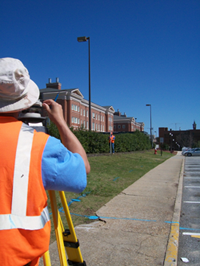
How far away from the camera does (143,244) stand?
379 cm

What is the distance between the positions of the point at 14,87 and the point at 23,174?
0.42m

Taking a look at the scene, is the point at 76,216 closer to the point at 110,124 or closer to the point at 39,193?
the point at 39,193

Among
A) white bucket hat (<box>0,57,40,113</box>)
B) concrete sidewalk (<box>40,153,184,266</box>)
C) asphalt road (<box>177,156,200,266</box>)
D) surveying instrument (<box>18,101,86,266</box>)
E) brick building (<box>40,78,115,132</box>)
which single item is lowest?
asphalt road (<box>177,156,200,266</box>)

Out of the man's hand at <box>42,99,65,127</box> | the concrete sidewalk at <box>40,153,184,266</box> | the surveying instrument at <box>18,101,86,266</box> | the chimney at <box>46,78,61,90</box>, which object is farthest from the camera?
Answer: the chimney at <box>46,78,61,90</box>

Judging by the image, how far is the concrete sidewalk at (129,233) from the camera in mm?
3342

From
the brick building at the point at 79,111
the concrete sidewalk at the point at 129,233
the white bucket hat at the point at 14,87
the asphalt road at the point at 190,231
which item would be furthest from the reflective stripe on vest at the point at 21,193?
the brick building at the point at 79,111

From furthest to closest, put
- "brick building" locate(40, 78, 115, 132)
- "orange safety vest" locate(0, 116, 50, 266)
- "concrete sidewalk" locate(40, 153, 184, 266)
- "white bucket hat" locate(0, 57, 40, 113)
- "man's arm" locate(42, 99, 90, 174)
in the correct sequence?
"brick building" locate(40, 78, 115, 132) → "concrete sidewalk" locate(40, 153, 184, 266) → "man's arm" locate(42, 99, 90, 174) → "white bucket hat" locate(0, 57, 40, 113) → "orange safety vest" locate(0, 116, 50, 266)

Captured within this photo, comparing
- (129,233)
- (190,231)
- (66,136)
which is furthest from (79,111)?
(66,136)

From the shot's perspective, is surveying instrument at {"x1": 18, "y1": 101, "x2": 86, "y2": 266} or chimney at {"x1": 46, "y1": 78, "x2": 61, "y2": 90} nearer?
surveying instrument at {"x1": 18, "y1": 101, "x2": 86, "y2": 266}

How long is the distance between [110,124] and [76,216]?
2929 inches

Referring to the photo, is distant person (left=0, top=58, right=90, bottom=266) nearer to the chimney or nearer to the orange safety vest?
the orange safety vest

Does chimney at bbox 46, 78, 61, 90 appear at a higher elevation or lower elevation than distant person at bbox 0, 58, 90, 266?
higher

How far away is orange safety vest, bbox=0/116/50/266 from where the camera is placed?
108cm

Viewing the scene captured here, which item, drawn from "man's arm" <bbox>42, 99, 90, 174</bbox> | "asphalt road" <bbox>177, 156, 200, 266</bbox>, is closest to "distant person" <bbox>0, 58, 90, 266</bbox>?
"man's arm" <bbox>42, 99, 90, 174</bbox>
